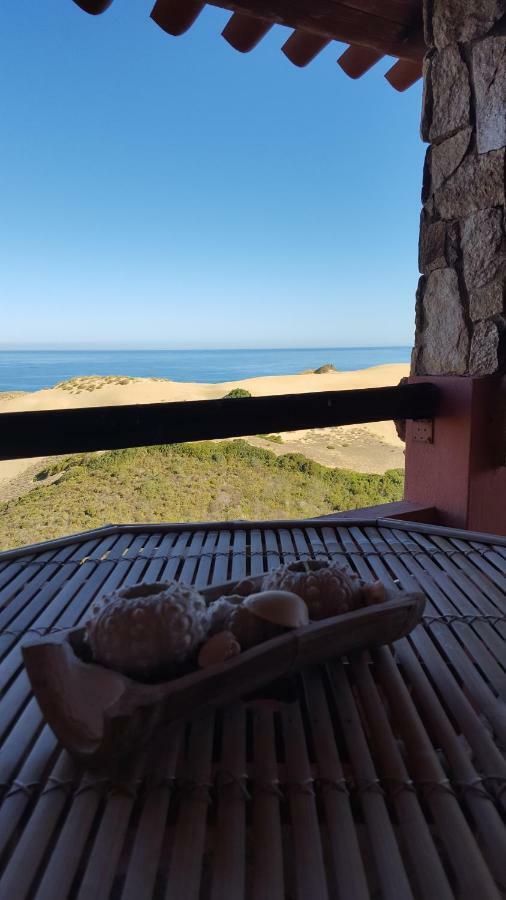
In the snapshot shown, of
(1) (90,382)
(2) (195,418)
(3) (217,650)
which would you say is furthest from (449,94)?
(1) (90,382)

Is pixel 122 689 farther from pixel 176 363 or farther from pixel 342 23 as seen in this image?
pixel 176 363

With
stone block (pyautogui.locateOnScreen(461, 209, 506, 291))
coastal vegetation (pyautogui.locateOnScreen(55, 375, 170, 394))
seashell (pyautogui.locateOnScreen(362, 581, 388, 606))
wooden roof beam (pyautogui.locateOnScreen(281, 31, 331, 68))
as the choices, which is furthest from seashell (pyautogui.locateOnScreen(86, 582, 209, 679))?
coastal vegetation (pyautogui.locateOnScreen(55, 375, 170, 394))

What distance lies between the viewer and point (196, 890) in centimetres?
29

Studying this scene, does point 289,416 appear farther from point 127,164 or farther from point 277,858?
point 127,164

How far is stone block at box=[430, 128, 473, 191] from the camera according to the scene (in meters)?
1.48

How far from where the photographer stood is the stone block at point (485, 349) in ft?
4.71

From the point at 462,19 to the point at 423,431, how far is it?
3.60 ft

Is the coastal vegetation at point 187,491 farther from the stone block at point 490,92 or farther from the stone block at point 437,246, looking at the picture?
the stone block at point 490,92

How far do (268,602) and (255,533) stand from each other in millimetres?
476

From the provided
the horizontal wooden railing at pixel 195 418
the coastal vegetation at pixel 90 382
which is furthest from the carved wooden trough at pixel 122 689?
the coastal vegetation at pixel 90 382

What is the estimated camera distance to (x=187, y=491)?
346 centimetres

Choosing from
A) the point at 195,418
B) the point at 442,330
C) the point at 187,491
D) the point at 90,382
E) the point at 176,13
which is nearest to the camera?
the point at 195,418

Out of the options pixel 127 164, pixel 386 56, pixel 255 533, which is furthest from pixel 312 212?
pixel 255 533

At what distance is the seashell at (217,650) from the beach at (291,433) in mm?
2496
